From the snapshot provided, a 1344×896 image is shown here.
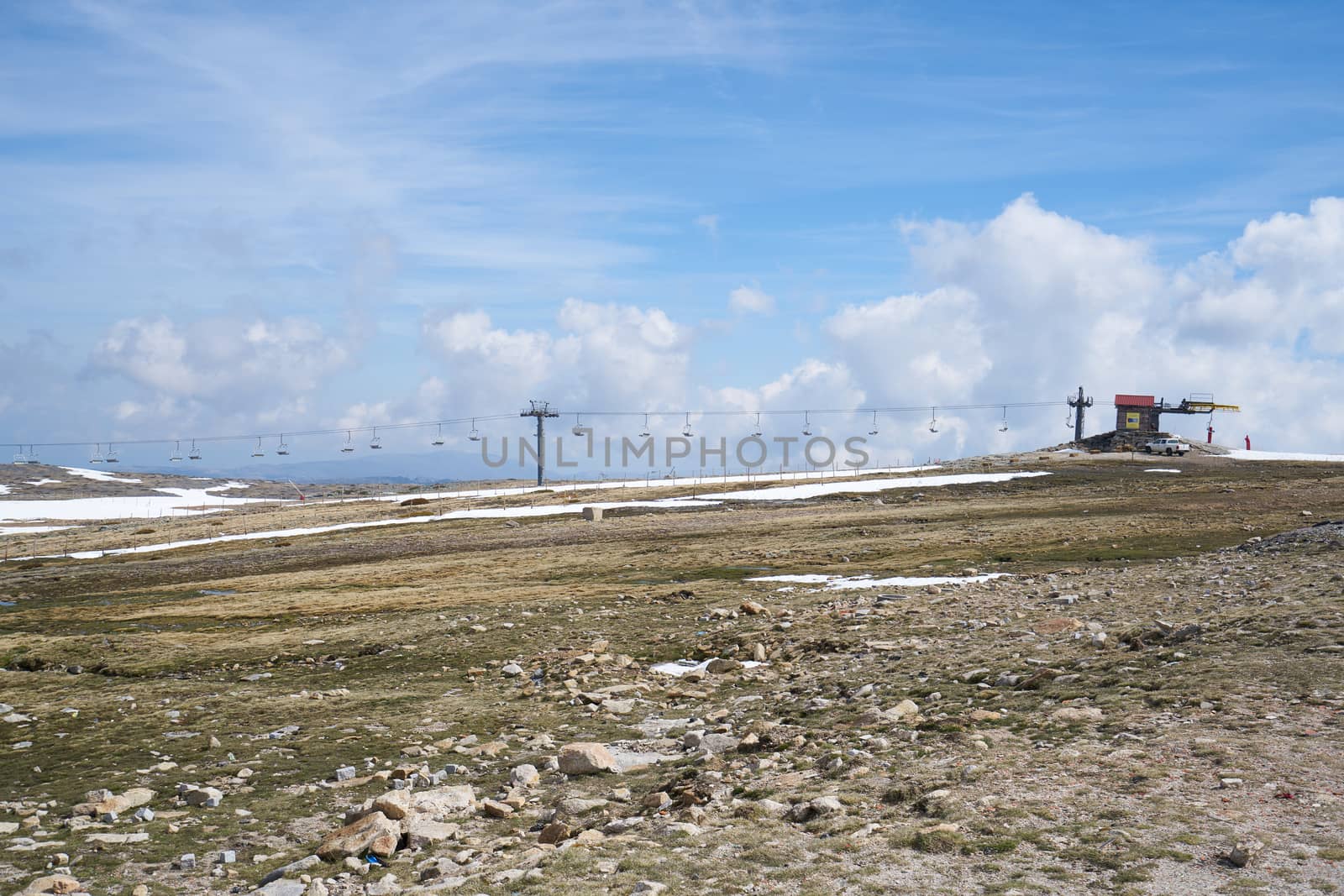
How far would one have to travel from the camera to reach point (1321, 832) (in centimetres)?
920

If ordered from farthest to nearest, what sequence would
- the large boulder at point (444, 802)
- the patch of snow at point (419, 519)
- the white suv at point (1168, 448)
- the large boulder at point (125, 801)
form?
1. the white suv at point (1168, 448)
2. the patch of snow at point (419, 519)
3. the large boulder at point (125, 801)
4. the large boulder at point (444, 802)

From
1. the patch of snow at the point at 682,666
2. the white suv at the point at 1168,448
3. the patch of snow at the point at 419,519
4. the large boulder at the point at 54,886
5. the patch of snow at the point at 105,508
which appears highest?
the white suv at the point at 1168,448

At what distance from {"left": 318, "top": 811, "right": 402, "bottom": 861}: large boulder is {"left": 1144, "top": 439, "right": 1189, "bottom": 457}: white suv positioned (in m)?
123

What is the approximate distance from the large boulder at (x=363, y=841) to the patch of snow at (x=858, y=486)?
7428 cm

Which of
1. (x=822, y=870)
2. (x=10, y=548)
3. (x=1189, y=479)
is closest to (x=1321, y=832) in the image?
(x=822, y=870)

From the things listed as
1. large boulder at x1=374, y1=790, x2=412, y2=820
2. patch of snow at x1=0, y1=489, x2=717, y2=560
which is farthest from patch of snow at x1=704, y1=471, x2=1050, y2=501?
large boulder at x1=374, y1=790, x2=412, y2=820

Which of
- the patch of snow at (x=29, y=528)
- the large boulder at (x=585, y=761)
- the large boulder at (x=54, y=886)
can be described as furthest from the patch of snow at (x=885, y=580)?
the patch of snow at (x=29, y=528)

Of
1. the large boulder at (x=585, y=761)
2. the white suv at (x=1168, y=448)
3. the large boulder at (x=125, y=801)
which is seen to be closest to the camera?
the large boulder at (x=125, y=801)

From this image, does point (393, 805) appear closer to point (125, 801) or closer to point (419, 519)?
point (125, 801)

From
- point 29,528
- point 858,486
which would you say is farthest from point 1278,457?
point 29,528

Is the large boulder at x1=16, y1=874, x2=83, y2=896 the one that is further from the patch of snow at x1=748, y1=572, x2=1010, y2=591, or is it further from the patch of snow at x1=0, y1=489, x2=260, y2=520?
the patch of snow at x1=0, y1=489, x2=260, y2=520

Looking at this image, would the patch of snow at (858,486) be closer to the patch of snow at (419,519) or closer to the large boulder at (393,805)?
the patch of snow at (419,519)

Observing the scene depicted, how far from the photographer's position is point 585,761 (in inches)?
551

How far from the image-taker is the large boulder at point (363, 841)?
10859mm
